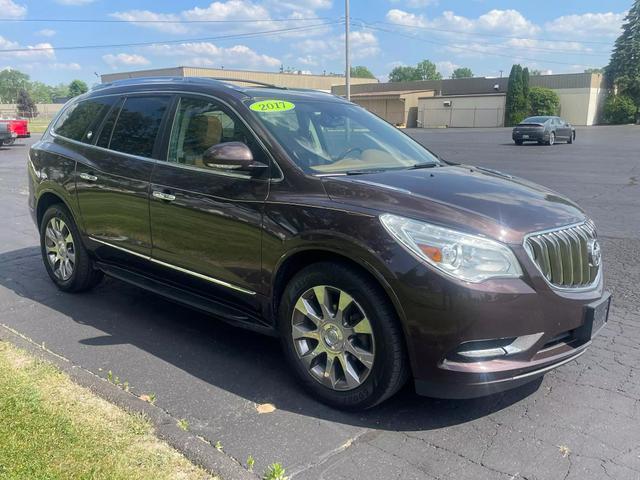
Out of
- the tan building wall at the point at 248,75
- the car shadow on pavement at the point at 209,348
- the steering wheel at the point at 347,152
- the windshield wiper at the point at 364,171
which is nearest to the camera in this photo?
the car shadow on pavement at the point at 209,348

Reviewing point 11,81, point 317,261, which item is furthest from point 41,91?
point 317,261

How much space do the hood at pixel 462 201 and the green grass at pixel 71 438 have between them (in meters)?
1.65

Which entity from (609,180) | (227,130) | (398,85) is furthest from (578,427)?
(398,85)

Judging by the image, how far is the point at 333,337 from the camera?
338cm

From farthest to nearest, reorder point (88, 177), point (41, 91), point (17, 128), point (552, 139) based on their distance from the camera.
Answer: point (41, 91) → point (552, 139) → point (17, 128) → point (88, 177)

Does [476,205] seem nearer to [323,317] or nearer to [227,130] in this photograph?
[323,317]

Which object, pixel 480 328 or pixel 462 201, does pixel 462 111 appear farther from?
pixel 480 328

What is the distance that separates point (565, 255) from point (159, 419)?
2427mm

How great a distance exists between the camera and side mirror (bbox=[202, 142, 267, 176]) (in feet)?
11.8

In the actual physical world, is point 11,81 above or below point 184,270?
above

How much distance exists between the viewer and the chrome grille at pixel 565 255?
307cm

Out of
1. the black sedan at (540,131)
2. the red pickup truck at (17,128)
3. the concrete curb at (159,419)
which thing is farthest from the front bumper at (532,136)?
the concrete curb at (159,419)

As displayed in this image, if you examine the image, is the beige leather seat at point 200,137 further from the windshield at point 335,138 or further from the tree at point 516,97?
the tree at point 516,97

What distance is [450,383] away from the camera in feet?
9.85
